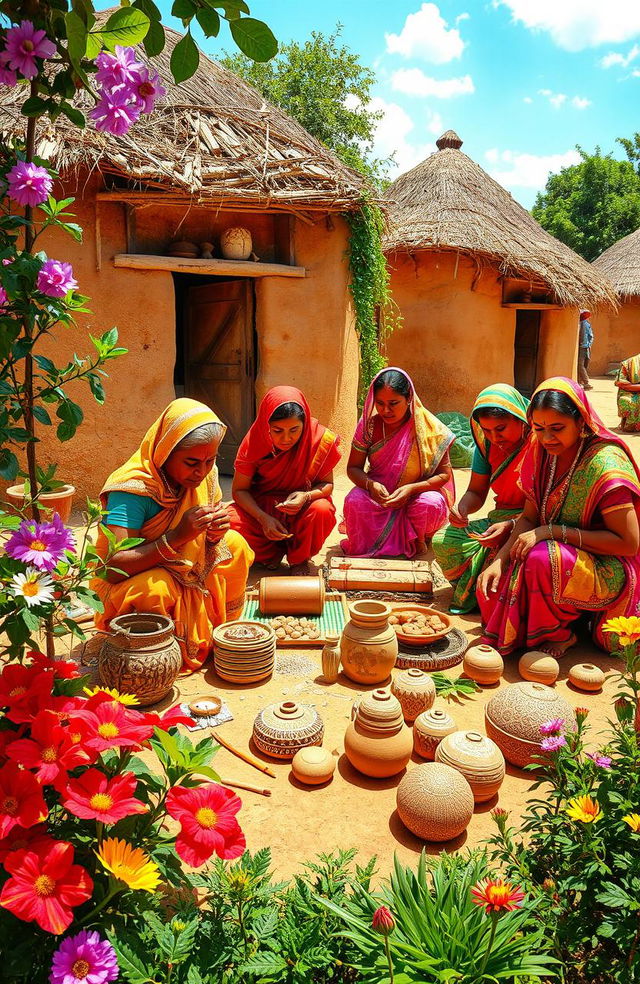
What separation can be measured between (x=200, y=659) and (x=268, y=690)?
0.47 m

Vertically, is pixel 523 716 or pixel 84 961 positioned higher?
pixel 84 961

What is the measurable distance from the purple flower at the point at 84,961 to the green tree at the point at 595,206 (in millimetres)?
26097

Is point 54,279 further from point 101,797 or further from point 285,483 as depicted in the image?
point 285,483

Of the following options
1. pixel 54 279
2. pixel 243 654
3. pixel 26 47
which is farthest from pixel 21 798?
pixel 243 654

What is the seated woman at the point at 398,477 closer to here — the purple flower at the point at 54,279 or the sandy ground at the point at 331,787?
the sandy ground at the point at 331,787

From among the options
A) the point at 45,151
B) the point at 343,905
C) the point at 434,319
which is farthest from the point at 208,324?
the point at 343,905

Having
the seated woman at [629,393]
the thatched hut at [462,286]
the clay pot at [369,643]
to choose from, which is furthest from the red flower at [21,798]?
the seated woman at [629,393]

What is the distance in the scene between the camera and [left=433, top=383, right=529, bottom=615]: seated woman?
13.9 feet

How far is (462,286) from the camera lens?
10539 mm

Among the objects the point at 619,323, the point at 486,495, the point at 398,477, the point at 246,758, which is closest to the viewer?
the point at 246,758

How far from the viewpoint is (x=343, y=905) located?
5.72ft

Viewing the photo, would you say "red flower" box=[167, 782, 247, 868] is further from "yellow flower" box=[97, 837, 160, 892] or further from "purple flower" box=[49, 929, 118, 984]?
"purple flower" box=[49, 929, 118, 984]

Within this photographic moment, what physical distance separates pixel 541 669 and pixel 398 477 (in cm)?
208

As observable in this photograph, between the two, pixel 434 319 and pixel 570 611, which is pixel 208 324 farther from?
pixel 570 611
